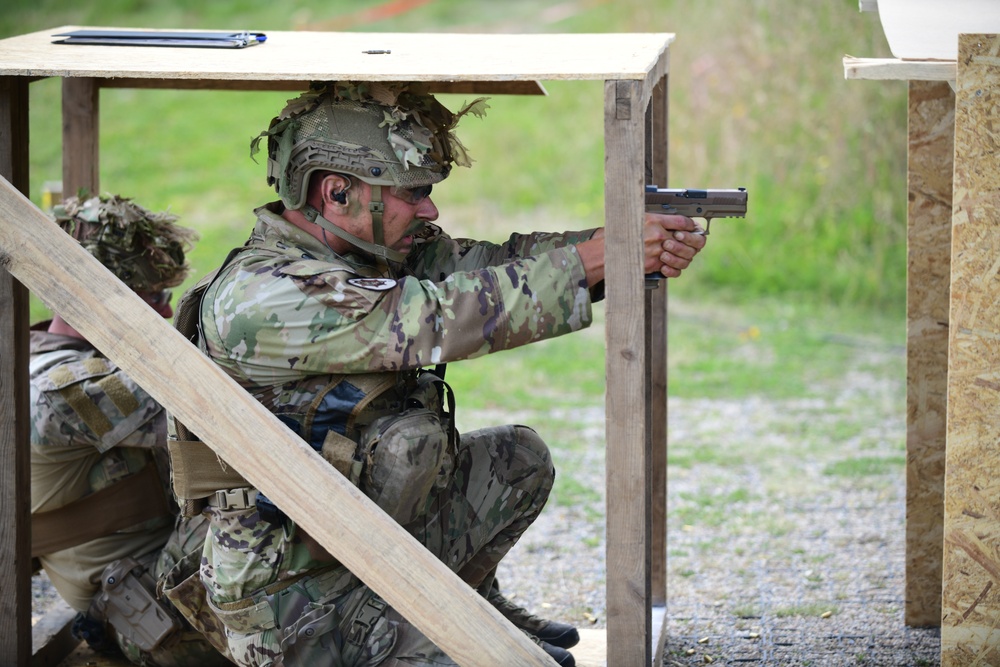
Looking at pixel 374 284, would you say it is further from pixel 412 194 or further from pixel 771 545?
pixel 771 545

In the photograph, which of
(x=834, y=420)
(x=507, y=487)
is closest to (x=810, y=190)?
(x=834, y=420)

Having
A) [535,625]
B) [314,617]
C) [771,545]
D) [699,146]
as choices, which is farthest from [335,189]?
[699,146]

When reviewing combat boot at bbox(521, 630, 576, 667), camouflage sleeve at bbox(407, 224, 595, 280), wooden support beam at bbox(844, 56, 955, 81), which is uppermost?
wooden support beam at bbox(844, 56, 955, 81)

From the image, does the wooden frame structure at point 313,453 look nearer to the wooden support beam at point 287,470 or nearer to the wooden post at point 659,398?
the wooden support beam at point 287,470

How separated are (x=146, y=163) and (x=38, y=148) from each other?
115 cm

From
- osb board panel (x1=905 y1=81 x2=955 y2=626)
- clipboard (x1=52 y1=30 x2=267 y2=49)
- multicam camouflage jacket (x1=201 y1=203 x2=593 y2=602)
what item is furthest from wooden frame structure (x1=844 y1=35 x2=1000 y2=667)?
clipboard (x1=52 y1=30 x2=267 y2=49)

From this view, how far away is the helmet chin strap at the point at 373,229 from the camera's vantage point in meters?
3.67

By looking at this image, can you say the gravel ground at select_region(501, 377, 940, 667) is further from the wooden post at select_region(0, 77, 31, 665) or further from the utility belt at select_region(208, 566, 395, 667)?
the wooden post at select_region(0, 77, 31, 665)

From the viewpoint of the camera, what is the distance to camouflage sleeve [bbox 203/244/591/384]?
3.32 meters

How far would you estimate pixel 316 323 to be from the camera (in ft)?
11.1

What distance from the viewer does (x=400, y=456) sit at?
11.8 feet

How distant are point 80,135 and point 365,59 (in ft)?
6.63

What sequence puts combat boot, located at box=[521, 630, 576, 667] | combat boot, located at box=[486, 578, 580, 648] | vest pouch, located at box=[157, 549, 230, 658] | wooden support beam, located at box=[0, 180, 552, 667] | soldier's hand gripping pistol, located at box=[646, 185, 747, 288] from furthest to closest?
combat boot, located at box=[486, 578, 580, 648] < combat boot, located at box=[521, 630, 576, 667] < vest pouch, located at box=[157, 549, 230, 658] < soldier's hand gripping pistol, located at box=[646, 185, 747, 288] < wooden support beam, located at box=[0, 180, 552, 667]

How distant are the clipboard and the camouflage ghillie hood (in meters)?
0.77
